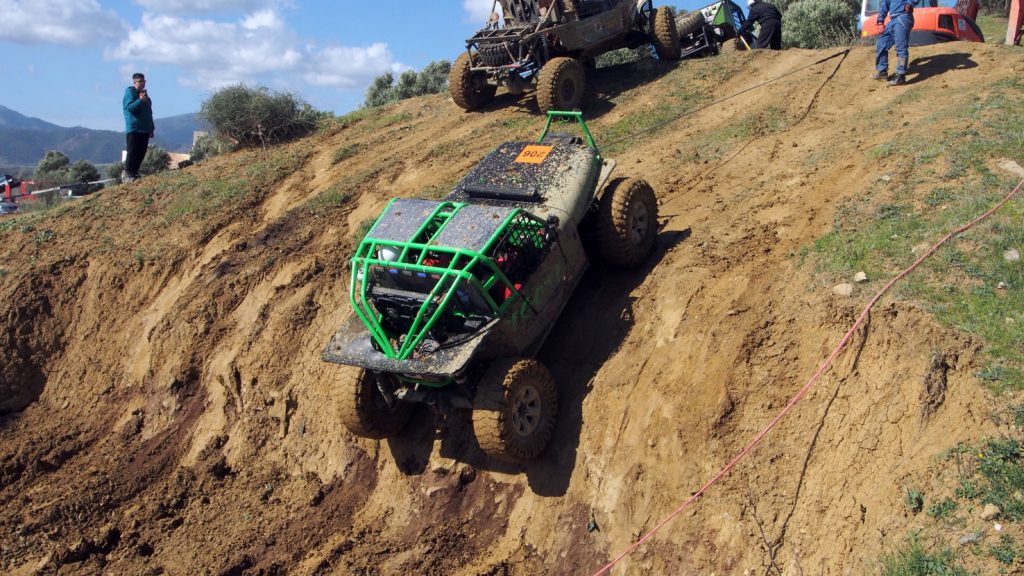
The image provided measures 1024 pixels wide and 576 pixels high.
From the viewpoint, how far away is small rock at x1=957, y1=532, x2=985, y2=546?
397 cm

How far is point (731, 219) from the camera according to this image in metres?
7.87

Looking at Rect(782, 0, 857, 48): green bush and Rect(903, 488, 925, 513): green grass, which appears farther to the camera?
Rect(782, 0, 857, 48): green bush

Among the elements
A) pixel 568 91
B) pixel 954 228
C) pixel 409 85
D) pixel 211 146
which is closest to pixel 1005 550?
pixel 954 228

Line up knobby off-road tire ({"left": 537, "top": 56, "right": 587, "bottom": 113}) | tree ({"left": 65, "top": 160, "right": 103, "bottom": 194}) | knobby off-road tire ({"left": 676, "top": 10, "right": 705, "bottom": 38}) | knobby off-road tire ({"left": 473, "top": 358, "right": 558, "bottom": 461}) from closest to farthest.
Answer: knobby off-road tire ({"left": 473, "top": 358, "right": 558, "bottom": 461}), knobby off-road tire ({"left": 537, "top": 56, "right": 587, "bottom": 113}), knobby off-road tire ({"left": 676, "top": 10, "right": 705, "bottom": 38}), tree ({"left": 65, "top": 160, "right": 103, "bottom": 194})

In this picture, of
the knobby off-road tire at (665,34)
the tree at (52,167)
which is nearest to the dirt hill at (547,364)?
the knobby off-road tire at (665,34)

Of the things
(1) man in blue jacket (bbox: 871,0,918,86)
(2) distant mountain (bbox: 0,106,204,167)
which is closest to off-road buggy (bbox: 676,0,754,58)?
(1) man in blue jacket (bbox: 871,0,918,86)

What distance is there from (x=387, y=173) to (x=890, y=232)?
23.8ft

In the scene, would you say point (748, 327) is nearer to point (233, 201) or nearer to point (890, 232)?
point (890, 232)

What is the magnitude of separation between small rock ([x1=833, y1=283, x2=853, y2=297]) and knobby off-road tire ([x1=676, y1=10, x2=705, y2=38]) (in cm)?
1076

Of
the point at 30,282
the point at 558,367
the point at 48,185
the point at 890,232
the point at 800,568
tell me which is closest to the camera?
the point at 800,568

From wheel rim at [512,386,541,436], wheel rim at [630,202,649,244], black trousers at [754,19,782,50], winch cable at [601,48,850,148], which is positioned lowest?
wheel rim at [512,386,541,436]

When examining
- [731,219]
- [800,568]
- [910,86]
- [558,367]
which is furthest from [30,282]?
[910,86]

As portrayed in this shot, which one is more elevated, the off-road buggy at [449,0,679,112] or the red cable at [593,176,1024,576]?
the off-road buggy at [449,0,679,112]

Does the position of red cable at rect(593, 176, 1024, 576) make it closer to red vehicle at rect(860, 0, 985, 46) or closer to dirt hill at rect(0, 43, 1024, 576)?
dirt hill at rect(0, 43, 1024, 576)
